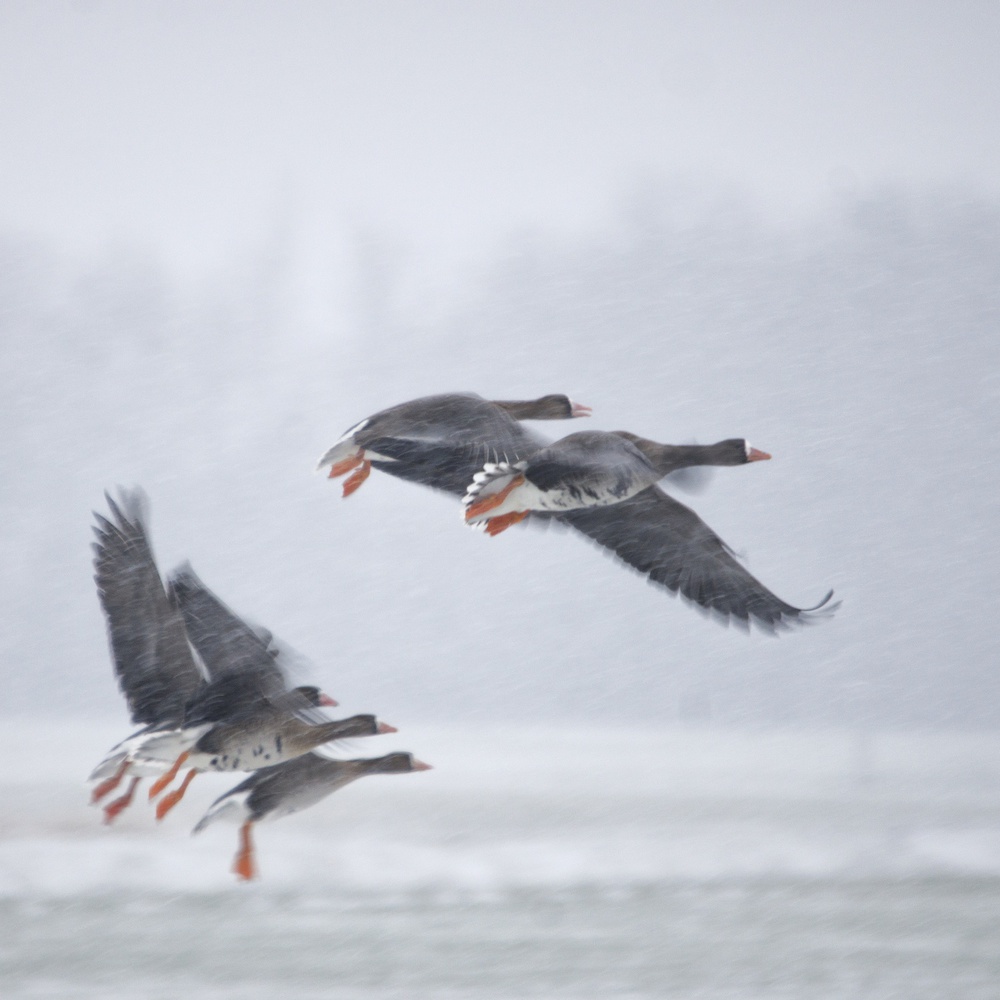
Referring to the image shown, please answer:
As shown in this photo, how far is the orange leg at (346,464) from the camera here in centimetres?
223

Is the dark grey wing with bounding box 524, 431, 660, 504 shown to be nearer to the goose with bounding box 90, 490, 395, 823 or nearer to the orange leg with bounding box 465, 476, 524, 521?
the orange leg with bounding box 465, 476, 524, 521

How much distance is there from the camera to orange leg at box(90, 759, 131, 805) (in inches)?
94.8

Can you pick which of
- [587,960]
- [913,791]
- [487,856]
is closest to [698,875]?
[487,856]

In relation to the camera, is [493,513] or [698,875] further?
[698,875]

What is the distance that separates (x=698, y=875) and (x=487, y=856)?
325 centimetres

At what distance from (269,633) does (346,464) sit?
1.38 feet

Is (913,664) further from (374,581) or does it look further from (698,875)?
(698,875)

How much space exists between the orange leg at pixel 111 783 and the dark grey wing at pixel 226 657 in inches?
6.0

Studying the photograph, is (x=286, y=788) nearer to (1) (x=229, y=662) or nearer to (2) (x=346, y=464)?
(1) (x=229, y=662)

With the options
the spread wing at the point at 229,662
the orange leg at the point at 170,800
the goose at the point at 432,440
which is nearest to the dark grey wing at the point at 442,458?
the goose at the point at 432,440

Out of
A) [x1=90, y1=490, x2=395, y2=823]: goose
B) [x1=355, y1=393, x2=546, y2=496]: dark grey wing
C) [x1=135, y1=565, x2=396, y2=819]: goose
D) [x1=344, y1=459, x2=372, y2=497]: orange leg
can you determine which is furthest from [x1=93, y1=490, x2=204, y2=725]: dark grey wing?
[x1=355, y1=393, x2=546, y2=496]: dark grey wing

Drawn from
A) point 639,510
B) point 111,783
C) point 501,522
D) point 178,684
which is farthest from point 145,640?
point 639,510

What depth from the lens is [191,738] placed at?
8.02ft

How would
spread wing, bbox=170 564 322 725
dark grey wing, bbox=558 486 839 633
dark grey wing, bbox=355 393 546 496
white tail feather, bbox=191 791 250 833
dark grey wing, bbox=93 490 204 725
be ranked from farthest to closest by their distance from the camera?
1. dark grey wing, bbox=558 486 839 633
2. dark grey wing, bbox=93 490 204 725
3. white tail feather, bbox=191 791 250 833
4. spread wing, bbox=170 564 322 725
5. dark grey wing, bbox=355 393 546 496
